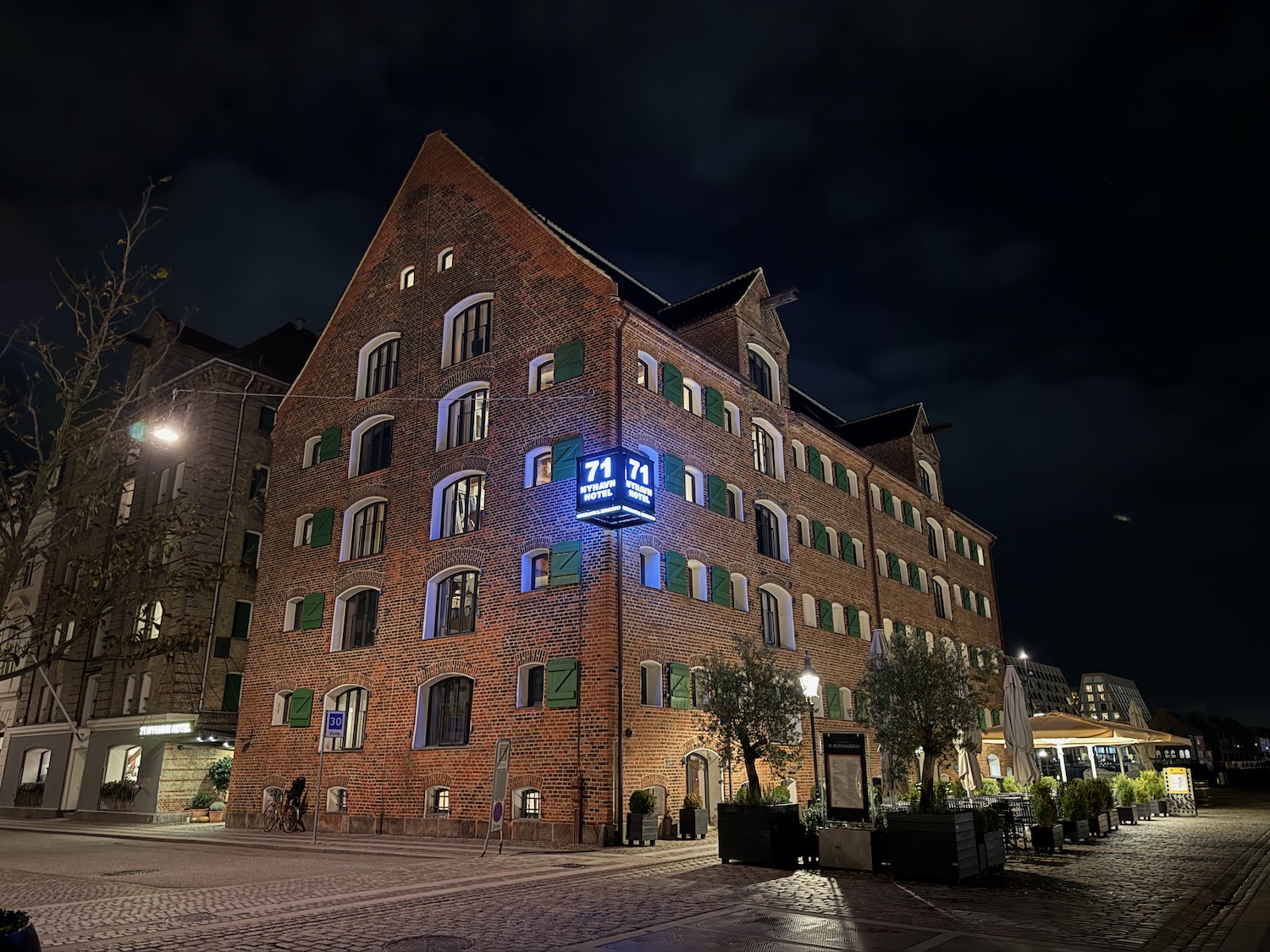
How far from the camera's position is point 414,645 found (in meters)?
25.0

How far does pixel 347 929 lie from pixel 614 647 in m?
11.7

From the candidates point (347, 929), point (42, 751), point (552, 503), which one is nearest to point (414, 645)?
point (552, 503)

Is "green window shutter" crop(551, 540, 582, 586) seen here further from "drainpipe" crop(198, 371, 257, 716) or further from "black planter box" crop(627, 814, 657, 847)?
"drainpipe" crop(198, 371, 257, 716)

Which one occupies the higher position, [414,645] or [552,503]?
[552,503]

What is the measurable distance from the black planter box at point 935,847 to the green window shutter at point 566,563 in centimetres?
1045

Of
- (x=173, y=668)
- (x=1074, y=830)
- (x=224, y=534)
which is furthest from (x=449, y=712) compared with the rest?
(x=1074, y=830)

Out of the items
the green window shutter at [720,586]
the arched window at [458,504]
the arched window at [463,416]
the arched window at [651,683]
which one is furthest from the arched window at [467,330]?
the arched window at [651,683]

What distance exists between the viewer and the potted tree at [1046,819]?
16281 millimetres

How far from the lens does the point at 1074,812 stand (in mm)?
18234

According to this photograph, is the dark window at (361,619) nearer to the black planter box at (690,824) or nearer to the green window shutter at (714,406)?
the black planter box at (690,824)

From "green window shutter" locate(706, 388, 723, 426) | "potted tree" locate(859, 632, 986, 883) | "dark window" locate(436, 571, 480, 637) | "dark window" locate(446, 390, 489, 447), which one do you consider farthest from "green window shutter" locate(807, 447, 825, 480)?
"potted tree" locate(859, 632, 986, 883)

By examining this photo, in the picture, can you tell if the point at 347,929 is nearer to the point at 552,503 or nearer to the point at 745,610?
the point at 552,503

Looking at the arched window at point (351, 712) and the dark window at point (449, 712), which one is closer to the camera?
the dark window at point (449, 712)

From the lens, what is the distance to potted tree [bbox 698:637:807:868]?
50.3 feet
